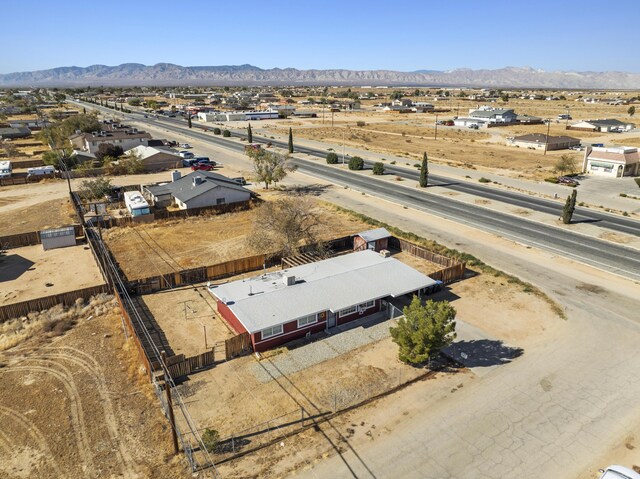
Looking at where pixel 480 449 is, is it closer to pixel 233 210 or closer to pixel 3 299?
pixel 3 299

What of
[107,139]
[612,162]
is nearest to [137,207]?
[107,139]

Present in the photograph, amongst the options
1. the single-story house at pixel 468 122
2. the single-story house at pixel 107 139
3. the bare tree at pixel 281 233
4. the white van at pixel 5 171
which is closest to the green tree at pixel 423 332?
the bare tree at pixel 281 233

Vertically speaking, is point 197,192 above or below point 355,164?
above

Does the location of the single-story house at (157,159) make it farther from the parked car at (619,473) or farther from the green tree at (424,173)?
the parked car at (619,473)

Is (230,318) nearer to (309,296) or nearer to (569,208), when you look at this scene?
(309,296)

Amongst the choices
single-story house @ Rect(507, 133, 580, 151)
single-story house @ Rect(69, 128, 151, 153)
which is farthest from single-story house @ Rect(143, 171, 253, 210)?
single-story house @ Rect(507, 133, 580, 151)

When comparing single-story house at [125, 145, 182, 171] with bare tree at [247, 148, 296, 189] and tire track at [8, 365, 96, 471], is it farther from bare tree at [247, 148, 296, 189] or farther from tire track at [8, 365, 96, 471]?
tire track at [8, 365, 96, 471]

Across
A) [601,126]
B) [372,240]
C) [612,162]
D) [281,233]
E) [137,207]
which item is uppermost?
[601,126]
